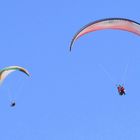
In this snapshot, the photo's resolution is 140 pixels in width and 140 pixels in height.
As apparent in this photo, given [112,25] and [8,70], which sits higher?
[112,25]

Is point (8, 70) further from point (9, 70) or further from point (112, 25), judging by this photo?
point (112, 25)

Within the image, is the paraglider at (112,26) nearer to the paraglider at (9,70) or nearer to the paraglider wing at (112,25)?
the paraglider wing at (112,25)

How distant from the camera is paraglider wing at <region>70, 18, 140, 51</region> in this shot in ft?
170

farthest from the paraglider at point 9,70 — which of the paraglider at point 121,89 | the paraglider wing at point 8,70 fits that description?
the paraglider at point 121,89

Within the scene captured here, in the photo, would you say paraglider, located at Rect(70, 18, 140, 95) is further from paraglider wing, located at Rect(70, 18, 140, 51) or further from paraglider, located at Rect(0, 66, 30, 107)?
paraglider, located at Rect(0, 66, 30, 107)

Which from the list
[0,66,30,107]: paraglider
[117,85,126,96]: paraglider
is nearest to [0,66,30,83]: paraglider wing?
[0,66,30,107]: paraglider

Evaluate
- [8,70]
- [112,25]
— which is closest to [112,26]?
[112,25]

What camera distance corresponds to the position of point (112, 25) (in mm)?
52906

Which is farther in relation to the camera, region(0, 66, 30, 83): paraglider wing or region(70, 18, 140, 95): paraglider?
region(0, 66, 30, 83): paraglider wing

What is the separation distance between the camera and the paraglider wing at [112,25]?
170 ft

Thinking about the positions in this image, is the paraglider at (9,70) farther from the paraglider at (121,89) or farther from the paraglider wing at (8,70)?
the paraglider at (121,89)

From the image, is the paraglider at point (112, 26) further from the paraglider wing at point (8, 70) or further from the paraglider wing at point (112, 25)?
the paraglider wing at point (8, 70)

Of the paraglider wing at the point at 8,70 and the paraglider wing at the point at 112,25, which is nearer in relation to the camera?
the paraglider wing at the point at 112,25

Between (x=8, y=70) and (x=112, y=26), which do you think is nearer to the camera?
(x=112, y=26)
